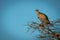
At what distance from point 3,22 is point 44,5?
65cm

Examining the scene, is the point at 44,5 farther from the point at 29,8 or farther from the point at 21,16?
the point at 21,16

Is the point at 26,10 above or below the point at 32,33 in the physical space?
above

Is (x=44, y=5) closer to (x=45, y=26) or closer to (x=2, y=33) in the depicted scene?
(x=45, y=26)

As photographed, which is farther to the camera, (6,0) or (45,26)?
(6,0)

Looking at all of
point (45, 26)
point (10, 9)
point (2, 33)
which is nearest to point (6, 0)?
point (10, 9)

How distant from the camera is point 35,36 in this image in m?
2.13

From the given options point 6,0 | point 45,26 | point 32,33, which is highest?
point 6,0

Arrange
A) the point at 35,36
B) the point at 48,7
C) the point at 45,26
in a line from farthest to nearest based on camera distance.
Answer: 1. the point at 48,7
2. the point at 35,36
3. the point at 45,26

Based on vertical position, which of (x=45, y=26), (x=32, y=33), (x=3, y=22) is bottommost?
(x=45, y=26)

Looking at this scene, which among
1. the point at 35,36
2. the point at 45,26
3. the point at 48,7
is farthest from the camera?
the point at 48,7

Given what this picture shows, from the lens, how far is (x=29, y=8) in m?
2.26

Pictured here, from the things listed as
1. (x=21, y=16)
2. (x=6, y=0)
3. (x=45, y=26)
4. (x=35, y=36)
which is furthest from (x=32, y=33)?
(x=6, y=0)

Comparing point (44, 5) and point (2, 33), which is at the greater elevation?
point (44, 5)

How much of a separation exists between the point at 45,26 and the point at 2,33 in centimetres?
71
